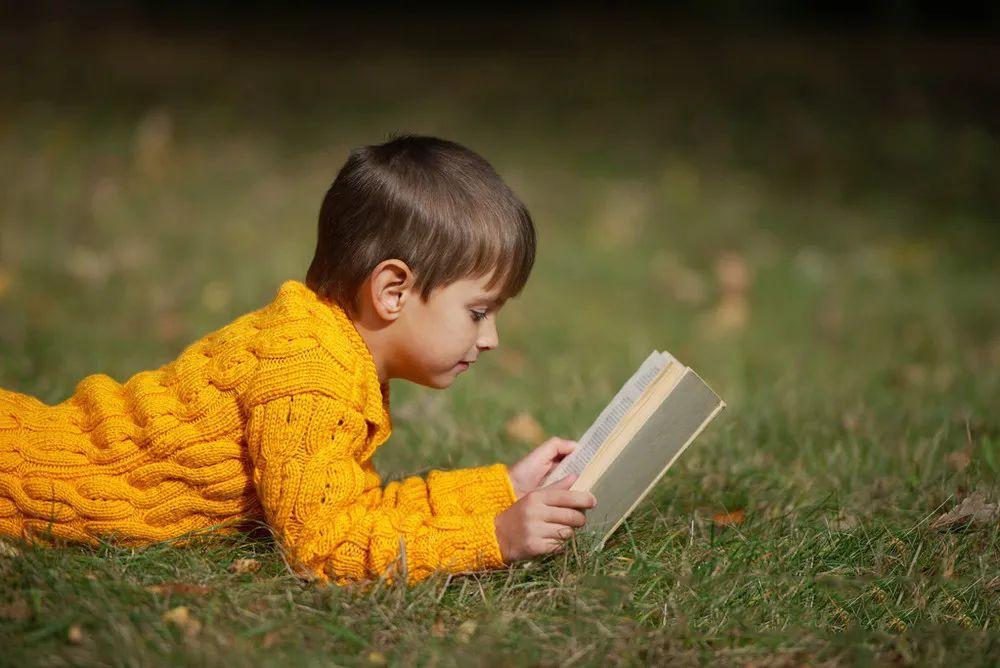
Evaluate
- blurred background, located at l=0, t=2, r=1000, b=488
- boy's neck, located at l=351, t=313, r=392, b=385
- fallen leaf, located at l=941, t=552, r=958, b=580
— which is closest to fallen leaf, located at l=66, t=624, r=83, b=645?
boy's neck, located at l=351, t=313, r=392, b=385

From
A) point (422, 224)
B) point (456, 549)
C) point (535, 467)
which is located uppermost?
point (422, 224)

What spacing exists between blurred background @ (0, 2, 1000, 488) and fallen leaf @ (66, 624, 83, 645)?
1.30m

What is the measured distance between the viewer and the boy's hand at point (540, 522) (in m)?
2.41

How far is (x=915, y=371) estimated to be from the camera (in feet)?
16.0

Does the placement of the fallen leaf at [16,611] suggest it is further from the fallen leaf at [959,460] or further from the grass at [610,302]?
the fallen leaf at [959,460]

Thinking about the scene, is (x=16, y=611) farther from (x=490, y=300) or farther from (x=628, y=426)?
(x=628, y=426)

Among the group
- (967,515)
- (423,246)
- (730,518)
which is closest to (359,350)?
(423,246)

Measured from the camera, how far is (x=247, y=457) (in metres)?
2.49

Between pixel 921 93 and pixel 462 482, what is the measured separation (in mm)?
7330

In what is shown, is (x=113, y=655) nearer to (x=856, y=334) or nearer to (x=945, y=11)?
(x=856, y=334)

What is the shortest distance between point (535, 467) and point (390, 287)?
2.06 ft

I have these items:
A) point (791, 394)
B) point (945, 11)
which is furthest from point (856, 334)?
point (945, 11)

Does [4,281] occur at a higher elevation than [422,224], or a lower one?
lower

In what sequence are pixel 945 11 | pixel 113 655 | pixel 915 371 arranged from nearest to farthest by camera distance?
pixel 113 655
pixel 915 371
pixel 945 11
